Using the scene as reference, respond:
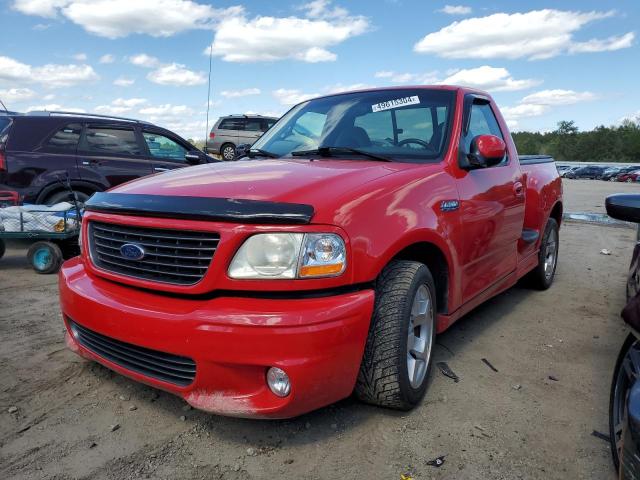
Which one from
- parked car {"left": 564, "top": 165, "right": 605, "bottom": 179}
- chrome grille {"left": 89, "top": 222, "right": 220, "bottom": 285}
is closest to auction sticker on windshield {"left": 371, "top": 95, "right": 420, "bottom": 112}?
chrome grille {"left": 89, "top": 222, "right": 220, "bottom": 285}

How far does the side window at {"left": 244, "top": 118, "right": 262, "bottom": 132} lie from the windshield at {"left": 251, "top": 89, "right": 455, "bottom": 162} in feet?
51.6

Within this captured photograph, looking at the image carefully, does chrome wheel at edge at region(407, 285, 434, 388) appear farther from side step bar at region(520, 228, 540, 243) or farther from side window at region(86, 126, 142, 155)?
side window at region(86, 126, 142, 155)

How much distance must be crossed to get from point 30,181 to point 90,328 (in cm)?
468

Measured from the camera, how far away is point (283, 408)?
2105 millimetres

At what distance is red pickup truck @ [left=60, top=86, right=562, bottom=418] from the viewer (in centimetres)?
208

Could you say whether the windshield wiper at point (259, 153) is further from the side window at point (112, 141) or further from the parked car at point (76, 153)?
the side window at point (112, 141)

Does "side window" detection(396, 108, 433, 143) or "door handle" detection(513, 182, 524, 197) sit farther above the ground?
"side window" detection(396, 108, 433, 143)

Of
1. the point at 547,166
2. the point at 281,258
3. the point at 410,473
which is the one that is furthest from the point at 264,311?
the point at 547,166

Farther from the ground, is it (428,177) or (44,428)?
(428,177)

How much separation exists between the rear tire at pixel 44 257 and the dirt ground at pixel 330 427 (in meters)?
1.82

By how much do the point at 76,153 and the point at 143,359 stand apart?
207 inches

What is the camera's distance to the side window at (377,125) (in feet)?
10.9

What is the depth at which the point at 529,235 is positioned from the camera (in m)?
4.41

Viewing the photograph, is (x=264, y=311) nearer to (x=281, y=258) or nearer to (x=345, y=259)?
(x=281, y=258)
